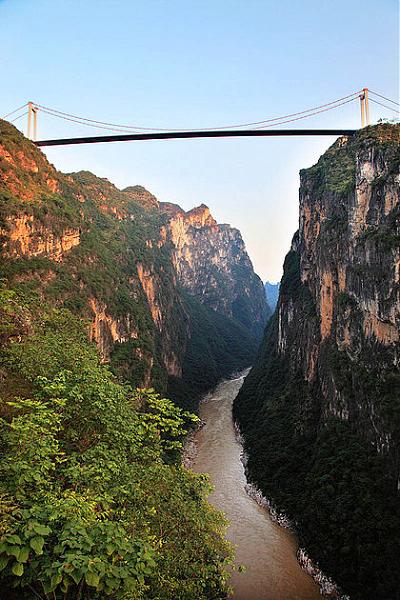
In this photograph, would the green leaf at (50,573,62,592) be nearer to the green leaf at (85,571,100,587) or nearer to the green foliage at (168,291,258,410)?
the green leaf at (85,571,100,587)

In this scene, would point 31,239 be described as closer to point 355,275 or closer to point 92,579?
point 355,275

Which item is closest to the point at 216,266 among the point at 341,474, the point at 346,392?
the point at 346,392

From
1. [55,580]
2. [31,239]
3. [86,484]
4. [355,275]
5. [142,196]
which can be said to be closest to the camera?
[55,580]

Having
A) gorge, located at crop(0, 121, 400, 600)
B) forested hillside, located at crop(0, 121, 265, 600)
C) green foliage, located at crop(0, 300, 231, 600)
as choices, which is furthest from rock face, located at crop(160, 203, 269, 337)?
green foliage, located at crop(0, 300, 231, 600)

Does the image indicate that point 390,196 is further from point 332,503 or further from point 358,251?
point 332,503

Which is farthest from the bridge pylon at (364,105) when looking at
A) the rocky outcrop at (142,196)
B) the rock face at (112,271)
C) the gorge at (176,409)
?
the rocky outcrop at (142,196)

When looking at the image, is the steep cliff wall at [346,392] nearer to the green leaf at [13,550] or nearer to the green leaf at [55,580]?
the green leaf at [55,580]
